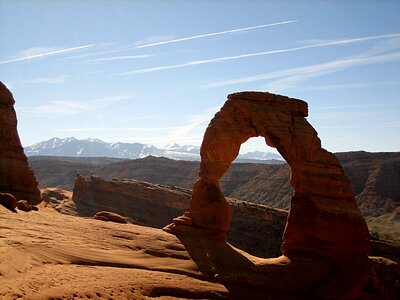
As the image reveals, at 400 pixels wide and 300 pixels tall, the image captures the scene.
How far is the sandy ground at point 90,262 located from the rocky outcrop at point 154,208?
82.6ft

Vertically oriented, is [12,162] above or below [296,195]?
below

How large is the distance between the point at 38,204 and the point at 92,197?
1866cm

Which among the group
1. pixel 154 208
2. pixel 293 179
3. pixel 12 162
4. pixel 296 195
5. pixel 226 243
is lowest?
pixel 154 208

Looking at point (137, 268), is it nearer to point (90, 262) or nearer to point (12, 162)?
point (90, 262)

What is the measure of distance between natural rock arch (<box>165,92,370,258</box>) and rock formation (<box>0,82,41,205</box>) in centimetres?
1438

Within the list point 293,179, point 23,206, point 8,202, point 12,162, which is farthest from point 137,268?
point 12,162

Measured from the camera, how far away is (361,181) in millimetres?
90188

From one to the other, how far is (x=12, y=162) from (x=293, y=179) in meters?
20.6

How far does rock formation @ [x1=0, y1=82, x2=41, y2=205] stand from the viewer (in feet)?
104

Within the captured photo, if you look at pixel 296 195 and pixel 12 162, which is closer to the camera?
pixel 296 195

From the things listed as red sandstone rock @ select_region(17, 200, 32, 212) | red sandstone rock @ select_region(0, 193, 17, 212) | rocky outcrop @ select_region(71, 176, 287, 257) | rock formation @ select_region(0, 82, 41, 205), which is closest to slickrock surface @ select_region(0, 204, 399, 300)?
red sandstone rock @ select_region(0, 193, 17, 212)

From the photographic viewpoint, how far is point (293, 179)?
926 inches

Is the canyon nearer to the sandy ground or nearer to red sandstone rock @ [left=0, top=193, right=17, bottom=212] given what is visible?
the sandy ground

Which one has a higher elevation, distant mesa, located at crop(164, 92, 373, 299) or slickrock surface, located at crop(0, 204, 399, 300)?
distant mesa, located at crop(164, 92, 373, 299)
